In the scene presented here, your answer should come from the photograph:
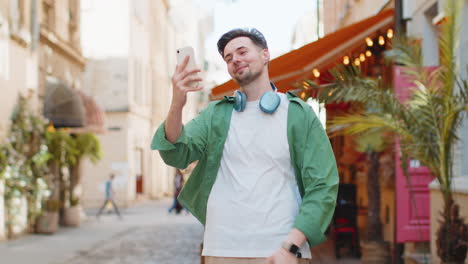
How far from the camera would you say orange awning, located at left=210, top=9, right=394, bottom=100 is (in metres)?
5.92

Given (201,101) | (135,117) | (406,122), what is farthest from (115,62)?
(201,101)

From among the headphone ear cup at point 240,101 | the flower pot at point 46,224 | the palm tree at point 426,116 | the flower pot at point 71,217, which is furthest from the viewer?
the flower pot at point 71,217

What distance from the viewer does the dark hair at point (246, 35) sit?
2455 millimetres

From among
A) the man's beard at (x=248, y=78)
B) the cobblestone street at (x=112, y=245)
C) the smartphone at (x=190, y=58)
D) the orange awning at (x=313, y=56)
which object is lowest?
the cobblestone street at (x=112, y=245)

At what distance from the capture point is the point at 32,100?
16.2 m

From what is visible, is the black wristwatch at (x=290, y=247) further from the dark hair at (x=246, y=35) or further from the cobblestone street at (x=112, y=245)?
the cobblestone street at (x=112, y=245)

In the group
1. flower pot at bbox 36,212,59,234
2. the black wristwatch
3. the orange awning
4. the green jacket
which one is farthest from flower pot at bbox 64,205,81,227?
the black wristwatch

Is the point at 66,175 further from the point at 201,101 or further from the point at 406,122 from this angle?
the point at 201,101

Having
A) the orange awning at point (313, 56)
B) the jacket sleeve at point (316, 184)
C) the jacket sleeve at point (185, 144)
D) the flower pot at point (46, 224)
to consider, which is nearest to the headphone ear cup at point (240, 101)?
the jacket sleeve at point (185, 144)

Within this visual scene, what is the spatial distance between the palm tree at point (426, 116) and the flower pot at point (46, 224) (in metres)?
10.2

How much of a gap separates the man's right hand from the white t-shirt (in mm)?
288

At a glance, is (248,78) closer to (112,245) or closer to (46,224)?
(112,245)

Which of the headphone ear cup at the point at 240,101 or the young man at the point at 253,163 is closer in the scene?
the young man at the point at 253,163

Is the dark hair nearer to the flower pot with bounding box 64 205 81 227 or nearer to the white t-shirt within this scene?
the white t-shirt
